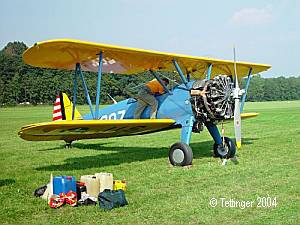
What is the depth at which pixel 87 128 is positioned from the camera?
8664 mm

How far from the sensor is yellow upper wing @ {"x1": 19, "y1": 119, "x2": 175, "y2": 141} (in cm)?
786

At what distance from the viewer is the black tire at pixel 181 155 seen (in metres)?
8.99

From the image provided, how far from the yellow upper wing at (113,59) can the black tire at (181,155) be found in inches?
94.3

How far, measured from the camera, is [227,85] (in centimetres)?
956

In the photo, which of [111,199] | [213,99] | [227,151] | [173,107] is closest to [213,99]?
[213,99]

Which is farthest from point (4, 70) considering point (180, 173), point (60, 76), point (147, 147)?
point (180, 173)

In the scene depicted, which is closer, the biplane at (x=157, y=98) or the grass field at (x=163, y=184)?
the grass field at (x=163, y=184)

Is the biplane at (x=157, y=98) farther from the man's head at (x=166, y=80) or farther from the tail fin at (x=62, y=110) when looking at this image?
the tail fin at (x=62, y=110)

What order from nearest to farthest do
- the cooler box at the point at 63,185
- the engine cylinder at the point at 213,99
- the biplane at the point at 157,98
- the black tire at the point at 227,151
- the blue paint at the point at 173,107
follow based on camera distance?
the cooler box at the point at 63,185
the biplane at the point at 157,98
the engine cylinder at the point at 213,99
the blue paint at the point at 173,107
the black tire at the point at 227,151

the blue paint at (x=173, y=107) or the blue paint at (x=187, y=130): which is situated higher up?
the blue paint at (x=173, y=107)

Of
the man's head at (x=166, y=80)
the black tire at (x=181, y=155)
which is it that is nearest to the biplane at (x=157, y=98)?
the black tire at (x=181, y=155)

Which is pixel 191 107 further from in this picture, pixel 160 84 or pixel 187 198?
pixel 187 198

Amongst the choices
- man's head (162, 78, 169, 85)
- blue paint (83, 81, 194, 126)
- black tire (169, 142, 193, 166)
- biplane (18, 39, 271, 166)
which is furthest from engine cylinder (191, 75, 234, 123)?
man's head (162, 78, 169, 85)

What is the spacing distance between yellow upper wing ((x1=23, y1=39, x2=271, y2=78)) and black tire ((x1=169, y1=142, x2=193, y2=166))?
2396mm
